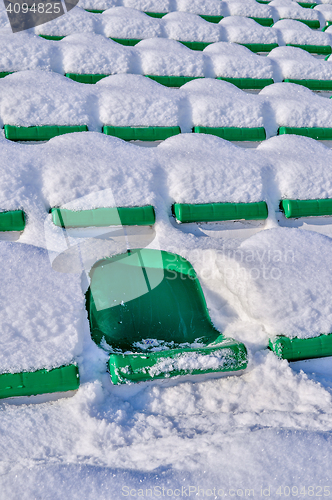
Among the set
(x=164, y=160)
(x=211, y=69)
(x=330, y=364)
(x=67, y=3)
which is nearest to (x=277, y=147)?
(x=164, y=160)

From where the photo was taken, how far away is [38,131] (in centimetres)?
165

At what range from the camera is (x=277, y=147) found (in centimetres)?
176

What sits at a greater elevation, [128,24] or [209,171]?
[128,24]

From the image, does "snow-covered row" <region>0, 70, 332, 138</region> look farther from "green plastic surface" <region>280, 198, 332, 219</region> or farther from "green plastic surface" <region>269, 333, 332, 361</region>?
"green plastic surface" <region>269, 333, 332, 361</region>

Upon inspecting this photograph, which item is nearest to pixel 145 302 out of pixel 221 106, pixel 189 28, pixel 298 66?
pixel 221 106

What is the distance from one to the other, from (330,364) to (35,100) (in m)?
1.52

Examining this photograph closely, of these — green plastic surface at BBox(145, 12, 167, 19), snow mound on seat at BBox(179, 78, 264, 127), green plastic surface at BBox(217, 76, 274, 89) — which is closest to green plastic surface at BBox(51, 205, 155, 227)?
snow mound on seat at BBox(179, 78, 264, 127)

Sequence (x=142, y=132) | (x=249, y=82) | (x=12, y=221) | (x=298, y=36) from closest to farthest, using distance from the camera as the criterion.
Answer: (x=12, y=221) → (x=142, y=132) → (x=249, y=82) → (x=298, y=36)

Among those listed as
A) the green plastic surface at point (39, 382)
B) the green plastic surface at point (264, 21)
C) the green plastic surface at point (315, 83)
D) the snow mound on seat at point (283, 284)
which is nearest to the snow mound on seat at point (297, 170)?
the snow mound on seat at point (283, 284)

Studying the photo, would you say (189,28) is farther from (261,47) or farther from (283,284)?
(283,284)

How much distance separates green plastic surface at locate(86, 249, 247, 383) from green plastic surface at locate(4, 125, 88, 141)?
0.68 meters

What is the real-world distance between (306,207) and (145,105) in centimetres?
85

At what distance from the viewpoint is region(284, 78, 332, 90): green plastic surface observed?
7.84ft

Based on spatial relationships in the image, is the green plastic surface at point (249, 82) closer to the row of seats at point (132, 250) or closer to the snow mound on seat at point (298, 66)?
the snow mound on seat at point (298, 66)
